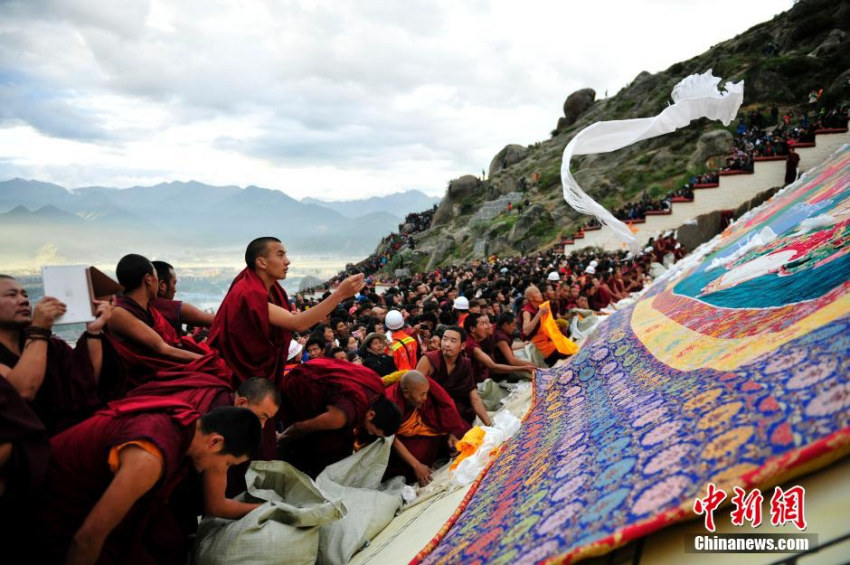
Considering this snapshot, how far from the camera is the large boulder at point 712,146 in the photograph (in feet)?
75.4

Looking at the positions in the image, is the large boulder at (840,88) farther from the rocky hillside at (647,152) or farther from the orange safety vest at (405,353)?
the orange safety vest at (405,353)

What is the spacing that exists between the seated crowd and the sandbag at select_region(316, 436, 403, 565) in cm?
19

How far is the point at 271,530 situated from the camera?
216 centimetres

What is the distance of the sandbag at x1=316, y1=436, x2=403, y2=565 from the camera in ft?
8.17

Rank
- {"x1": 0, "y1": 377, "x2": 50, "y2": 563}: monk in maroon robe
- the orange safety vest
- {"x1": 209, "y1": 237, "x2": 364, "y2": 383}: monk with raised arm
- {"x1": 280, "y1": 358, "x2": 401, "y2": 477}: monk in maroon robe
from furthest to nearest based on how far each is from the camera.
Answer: the orange safety vest < {"x1": 280, "y1": 358, "x2": 401, "y2": 477}: monk in maroon robe < {"x1": 209, "y1": 237, "x2": 364, "y2": 383}: monk with raised arm < {"x1": 0, "y1": 377, "x2": 50, "y2": 563}: monk in maroon robe

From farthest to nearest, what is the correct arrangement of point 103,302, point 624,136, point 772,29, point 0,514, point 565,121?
point 565,121, point 772,29, point 624,136, point 103,302, point 0,514

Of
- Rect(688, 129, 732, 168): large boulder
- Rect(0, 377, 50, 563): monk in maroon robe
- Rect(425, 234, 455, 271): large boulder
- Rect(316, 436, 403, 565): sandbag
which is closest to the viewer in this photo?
Rect(0, 377, 50, 563): monk in maroon robe

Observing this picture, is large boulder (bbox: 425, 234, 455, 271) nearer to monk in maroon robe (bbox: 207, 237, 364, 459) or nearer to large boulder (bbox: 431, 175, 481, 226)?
large boulder (bbox: 431, 175, 481, 226)

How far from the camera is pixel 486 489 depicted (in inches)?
99.7

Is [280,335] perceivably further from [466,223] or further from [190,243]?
[190,243]

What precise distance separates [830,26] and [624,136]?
34.6 meters

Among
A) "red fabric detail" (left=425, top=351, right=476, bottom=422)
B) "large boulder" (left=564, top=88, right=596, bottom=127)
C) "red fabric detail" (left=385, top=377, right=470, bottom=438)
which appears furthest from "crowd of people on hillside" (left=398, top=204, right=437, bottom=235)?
"red fabric detail" (left=385, top=377, right=470, bottom=438)

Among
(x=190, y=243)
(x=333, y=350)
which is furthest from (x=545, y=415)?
(x=190, y=243)

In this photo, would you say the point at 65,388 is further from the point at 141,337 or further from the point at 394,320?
the point at 394,320
